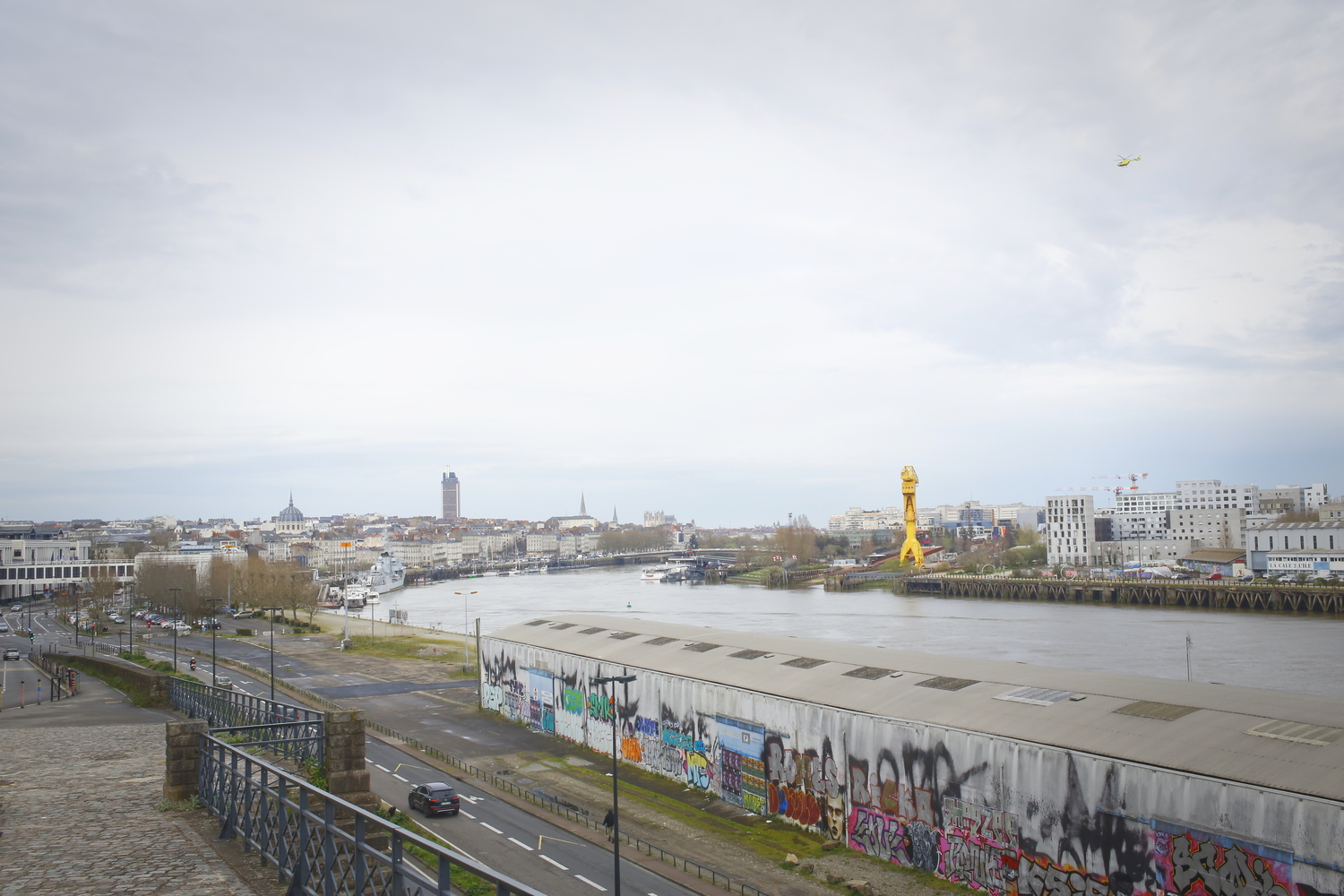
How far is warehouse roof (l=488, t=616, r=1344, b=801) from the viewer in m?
13.9

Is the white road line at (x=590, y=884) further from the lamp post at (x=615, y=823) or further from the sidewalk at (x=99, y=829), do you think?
the sidewalk at (x=99, y=829)

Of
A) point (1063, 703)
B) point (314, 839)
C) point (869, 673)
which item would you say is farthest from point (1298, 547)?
point (314, 839)

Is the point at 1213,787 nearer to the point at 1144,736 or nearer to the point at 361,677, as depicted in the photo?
the point at 1144,736

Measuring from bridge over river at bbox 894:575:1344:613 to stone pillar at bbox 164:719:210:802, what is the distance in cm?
8932

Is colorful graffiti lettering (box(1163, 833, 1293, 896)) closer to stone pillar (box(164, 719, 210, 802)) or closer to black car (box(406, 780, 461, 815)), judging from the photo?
stone pillar (box(164, 719, 210, 802))

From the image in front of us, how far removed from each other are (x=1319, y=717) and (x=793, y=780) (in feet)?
33.1

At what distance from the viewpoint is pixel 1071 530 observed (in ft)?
490

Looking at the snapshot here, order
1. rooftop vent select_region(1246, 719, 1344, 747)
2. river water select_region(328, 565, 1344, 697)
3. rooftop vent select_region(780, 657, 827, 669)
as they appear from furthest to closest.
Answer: river water select_region(328, 565, 1344, 697), rooftop vent select_region(780, 657, 827, 669), rooftop vent select_region(1246, 719, 1344, 747)

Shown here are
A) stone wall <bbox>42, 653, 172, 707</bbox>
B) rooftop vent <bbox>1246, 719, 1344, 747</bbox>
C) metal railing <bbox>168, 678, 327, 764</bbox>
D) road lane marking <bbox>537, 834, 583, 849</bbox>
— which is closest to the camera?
rooftop vent <bbox>1246, 719, 1344, 747</bbox>

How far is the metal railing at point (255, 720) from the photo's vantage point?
15.0 meters

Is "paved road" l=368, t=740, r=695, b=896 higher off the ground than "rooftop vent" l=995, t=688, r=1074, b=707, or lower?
lower

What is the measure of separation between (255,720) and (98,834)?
8.37m

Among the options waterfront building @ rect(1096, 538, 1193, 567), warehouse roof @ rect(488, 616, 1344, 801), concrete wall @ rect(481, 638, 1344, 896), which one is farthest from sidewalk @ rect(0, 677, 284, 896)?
waterfront building @ rect(1096, 538, 1193, 567)

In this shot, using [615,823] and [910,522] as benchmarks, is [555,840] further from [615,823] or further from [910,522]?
[910,522]
